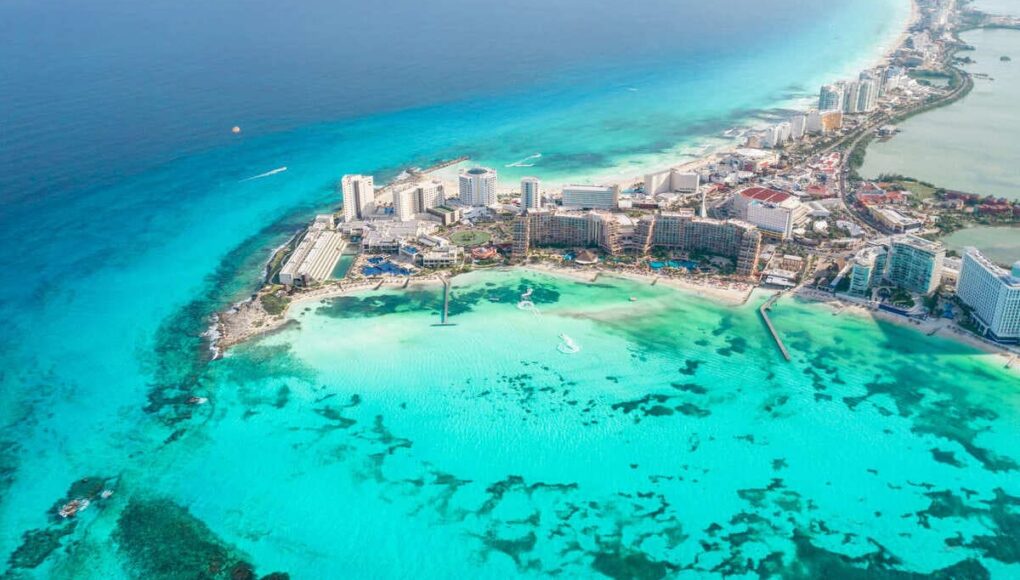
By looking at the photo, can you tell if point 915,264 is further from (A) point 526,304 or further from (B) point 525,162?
(B) point 525,162

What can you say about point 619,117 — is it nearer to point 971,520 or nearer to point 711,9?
point 971,520

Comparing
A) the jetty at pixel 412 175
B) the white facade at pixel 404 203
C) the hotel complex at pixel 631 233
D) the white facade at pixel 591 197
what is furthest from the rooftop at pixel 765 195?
the jetty at pixel 412 175

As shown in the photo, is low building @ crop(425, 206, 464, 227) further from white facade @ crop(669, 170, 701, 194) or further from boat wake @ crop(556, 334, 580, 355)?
boat wake @ crop(556, 334, 580, 355)

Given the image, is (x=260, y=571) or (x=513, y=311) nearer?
(x=260, y=571)

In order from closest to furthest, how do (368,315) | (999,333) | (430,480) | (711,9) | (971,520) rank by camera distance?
(971,520) → (430,480) → (999,333) → (368,315) → (711,9)

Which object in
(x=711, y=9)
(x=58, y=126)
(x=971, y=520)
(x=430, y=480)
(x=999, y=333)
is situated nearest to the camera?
(x=971, y=520)

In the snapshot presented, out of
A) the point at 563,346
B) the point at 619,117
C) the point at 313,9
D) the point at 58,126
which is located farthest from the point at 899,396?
the point at 313,9

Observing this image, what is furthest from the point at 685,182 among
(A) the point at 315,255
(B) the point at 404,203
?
(A) the point at 315,255
